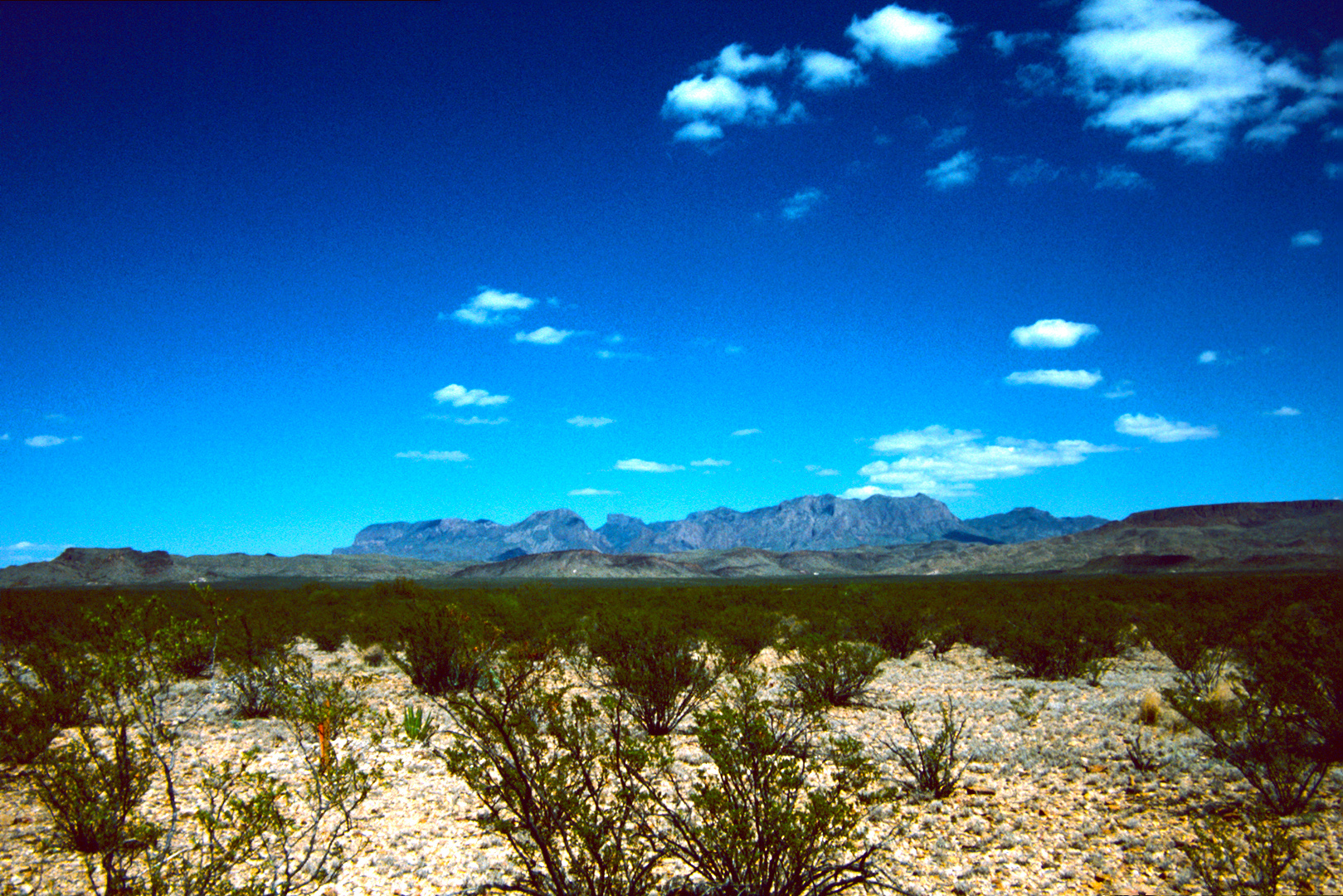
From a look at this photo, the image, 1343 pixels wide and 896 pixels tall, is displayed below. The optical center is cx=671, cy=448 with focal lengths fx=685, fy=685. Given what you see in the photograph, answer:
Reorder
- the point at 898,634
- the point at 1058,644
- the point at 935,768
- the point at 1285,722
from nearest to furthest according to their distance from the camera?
the point at 1285,722 → the point at 935,768 → the point at 1058,644 → the point at 898,634

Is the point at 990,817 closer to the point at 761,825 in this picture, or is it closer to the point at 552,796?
the point at 761,825

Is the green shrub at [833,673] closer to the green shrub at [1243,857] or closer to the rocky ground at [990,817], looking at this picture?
the rocky ground at [990,817]

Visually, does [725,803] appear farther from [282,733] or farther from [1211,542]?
[1211,542]

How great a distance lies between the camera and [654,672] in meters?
12.4

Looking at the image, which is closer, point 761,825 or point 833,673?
point 761,825

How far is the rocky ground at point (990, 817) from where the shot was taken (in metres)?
6.43

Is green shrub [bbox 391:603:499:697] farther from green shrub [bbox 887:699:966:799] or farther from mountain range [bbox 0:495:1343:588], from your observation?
mountain range [bbox 0:495:1343:588]

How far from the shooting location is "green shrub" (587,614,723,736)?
11.9 metres

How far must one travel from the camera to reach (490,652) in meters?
13.0

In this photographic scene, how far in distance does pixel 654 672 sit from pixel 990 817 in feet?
19.7

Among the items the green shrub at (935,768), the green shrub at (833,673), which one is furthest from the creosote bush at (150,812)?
the green shrub at (833,673)

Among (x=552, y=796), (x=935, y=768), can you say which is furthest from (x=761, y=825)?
(x=935, y=768)

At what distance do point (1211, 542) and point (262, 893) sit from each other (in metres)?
181

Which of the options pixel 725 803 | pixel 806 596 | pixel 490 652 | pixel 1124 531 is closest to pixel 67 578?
pixel 806 596
